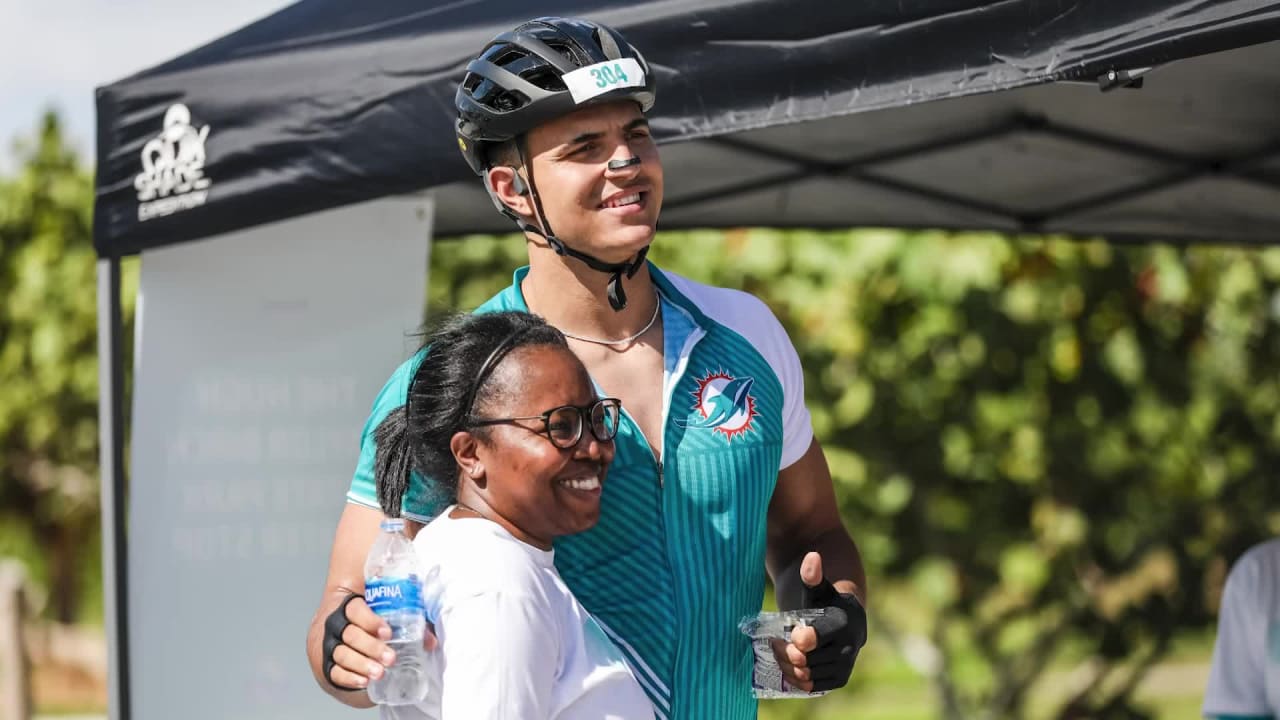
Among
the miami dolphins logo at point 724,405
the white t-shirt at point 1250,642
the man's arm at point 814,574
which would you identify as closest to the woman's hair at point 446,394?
the miami dolphins logo at point 724,405

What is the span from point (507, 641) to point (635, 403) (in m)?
0.56

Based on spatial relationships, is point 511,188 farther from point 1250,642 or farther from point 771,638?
point 1250,642

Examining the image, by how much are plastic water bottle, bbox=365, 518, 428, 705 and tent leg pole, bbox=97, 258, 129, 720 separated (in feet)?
5.75

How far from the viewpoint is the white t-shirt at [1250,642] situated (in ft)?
13.2

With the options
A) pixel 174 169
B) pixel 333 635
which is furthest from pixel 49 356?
pixel 333 635

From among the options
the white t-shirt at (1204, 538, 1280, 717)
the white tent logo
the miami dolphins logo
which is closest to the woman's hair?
the miami dolphins logo

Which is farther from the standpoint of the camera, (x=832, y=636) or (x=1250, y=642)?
(x=1250, y=642)

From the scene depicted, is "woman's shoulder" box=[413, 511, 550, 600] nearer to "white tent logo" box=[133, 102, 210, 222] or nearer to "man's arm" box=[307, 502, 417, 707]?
"man's arm" box=[307, 502, 417, 707]

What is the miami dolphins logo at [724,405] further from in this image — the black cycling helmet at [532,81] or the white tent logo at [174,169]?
the white tent logo at [174,169]

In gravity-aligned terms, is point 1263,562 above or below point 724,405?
below

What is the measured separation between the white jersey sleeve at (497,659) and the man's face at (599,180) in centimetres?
58

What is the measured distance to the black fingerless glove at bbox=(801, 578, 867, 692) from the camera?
2.24 m

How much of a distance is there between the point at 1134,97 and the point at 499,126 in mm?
2095

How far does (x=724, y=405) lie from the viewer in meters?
2.36
